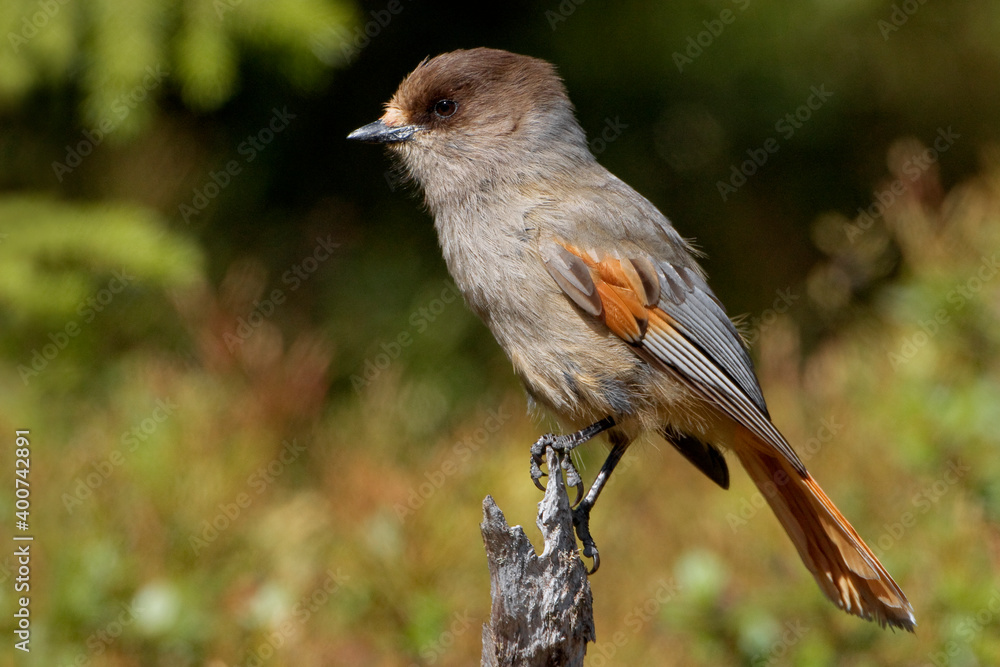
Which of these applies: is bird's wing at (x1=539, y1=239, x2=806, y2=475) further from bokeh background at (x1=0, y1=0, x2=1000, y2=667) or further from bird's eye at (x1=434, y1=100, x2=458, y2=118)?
bird's eye at (x1=434, y1=100, x2=458, y2=118)

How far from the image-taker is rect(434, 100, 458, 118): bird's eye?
3938 millimetres

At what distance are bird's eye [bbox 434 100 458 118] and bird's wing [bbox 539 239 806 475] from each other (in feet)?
2.36

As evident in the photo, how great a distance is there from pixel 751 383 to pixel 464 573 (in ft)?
4.95

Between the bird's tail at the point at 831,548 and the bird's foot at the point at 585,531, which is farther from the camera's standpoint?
the bird's foot at the point at 585,531

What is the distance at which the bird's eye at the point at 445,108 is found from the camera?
12.9 feet

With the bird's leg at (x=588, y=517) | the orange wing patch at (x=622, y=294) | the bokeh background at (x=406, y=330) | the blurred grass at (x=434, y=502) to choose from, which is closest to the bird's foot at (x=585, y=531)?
the bird's leg at (x=588, y=517)

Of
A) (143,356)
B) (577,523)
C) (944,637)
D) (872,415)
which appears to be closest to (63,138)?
(143,356)

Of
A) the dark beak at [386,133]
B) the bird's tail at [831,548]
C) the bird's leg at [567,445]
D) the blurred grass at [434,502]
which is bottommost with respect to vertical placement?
the blurred grass at [434,502]

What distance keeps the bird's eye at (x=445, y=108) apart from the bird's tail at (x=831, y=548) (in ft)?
5.16

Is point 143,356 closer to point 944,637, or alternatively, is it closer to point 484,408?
point 484,408

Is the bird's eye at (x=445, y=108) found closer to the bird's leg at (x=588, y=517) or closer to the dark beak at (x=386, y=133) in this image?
the dark beak at (x=386, y=133)

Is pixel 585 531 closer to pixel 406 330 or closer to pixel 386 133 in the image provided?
pixel 386 133

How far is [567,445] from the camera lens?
353 cm

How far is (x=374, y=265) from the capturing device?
6543 millimetres
